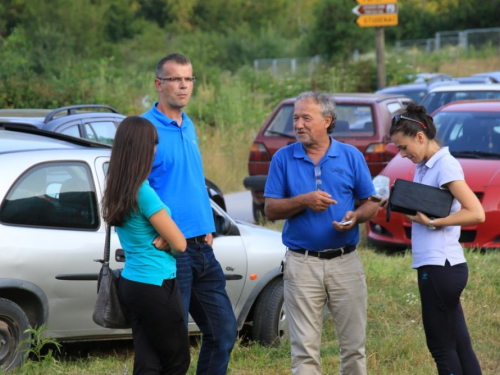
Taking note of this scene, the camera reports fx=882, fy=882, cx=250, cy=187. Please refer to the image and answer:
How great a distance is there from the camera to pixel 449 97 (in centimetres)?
1456

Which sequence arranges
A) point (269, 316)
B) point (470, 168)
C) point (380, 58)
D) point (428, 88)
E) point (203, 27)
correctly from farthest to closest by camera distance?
point (203, 27), point (380, 58), point (428, 88), point (470, 168), point (269, 316)

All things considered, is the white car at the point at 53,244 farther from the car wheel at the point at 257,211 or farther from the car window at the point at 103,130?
the car wheel at the point at 257,211

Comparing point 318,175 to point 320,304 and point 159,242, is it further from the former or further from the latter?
point 159,242

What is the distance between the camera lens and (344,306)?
188 inches

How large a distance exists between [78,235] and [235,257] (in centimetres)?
115

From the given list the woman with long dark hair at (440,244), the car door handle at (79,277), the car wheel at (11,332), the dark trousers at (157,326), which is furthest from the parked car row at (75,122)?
the dark trousers at (157,326)

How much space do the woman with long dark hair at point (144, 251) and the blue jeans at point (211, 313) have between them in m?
0.45

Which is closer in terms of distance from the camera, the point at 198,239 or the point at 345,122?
the point at 198,239

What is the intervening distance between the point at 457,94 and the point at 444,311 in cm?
1049

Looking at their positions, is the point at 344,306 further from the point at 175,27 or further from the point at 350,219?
the point at 175,27

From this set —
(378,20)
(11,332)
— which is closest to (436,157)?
(11,332)

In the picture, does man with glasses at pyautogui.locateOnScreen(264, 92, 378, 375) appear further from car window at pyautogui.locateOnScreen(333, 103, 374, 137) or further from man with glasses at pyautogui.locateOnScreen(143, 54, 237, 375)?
car window at pyautogui.locateOnScreen(333, 103, 374, 137)

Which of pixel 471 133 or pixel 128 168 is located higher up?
pixel 128 168

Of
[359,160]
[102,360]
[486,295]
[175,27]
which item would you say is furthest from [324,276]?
[175,27]
